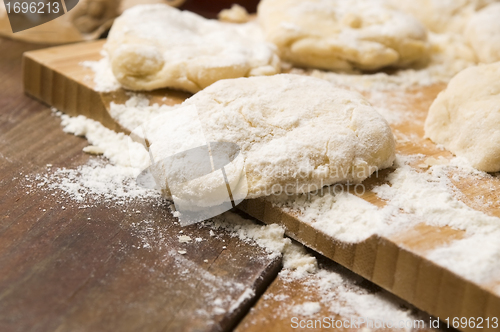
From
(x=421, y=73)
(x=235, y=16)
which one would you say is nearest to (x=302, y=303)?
(x=421, y=73)

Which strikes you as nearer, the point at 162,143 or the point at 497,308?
the point at 497,308

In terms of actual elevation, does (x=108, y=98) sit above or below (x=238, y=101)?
below

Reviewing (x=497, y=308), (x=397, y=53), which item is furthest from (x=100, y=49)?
(x=497, y=308)

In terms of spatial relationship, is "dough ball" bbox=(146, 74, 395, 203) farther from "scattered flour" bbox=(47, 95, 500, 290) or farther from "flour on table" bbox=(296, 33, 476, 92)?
"flour on table" bbox=(296, 33, 476, 92)

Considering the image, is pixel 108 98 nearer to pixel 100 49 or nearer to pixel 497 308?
pixel 100 49

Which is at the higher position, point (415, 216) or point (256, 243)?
point (415, 216)

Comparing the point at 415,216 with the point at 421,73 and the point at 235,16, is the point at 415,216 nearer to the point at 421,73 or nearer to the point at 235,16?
the point at 421,73
